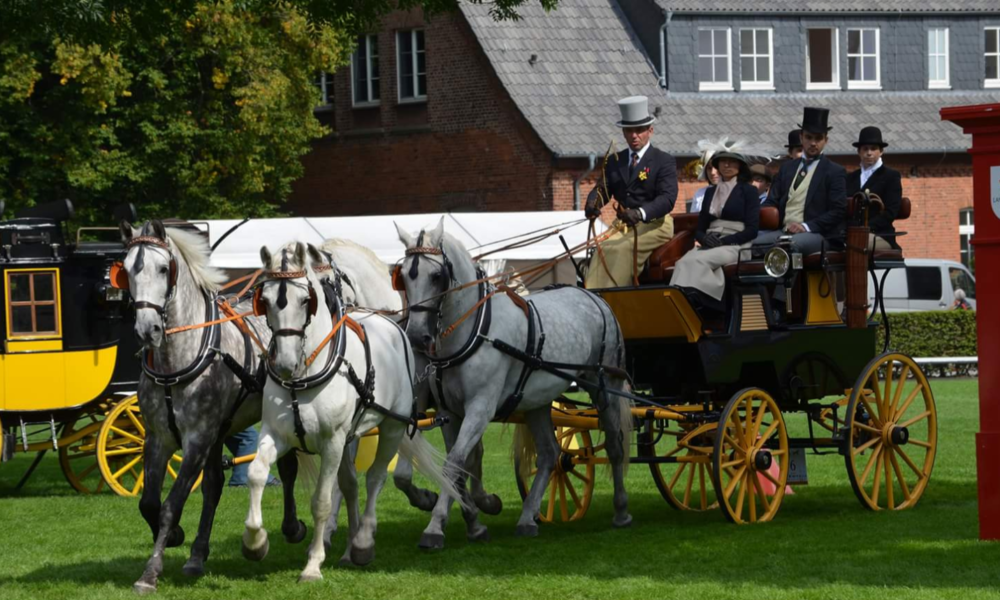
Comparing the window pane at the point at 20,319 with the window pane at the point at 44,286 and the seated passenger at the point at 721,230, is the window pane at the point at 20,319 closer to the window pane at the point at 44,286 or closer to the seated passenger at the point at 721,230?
the window pane at the point at 44,286

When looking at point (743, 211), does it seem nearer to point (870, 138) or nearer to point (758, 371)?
point (758, 371)

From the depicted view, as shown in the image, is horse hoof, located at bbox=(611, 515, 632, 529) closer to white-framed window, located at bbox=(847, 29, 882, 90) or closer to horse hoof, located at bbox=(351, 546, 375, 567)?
horse hoof, located at bbox=(351, 546, 375, 567)

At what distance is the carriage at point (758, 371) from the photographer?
10.9m

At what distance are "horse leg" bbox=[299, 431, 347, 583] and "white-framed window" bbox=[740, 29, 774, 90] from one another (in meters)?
26.4

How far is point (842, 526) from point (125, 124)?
880 inches

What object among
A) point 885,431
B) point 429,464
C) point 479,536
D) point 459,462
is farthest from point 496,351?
point 885,431

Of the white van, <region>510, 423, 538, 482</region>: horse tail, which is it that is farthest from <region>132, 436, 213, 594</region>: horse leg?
the white van

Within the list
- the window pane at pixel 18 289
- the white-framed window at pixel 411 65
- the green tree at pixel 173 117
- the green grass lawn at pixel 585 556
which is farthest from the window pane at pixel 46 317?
the white-framed window at pixel 411 65

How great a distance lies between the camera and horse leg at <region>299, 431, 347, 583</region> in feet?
28.8

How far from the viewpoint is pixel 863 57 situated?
34562mm

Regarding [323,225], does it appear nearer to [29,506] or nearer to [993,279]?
[29,506]

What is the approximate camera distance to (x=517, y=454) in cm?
1138

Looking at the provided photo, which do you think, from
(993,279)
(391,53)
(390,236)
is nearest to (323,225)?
(390,236)

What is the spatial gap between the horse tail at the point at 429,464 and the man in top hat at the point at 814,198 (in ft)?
10.1
